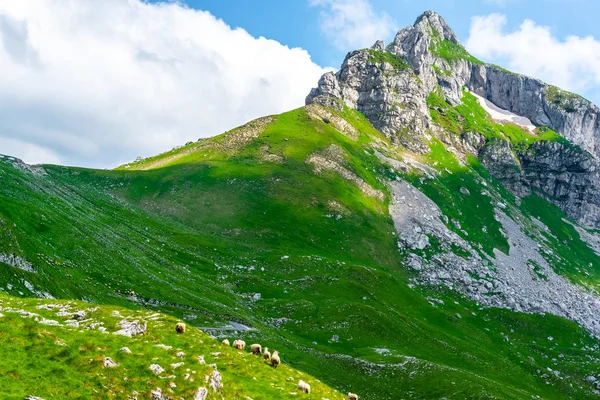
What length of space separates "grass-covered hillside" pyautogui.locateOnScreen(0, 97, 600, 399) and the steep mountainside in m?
0.43

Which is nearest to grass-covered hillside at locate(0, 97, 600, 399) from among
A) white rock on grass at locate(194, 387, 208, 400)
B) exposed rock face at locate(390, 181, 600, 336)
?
white rock on grass at locate(194, 387, 208, 400)

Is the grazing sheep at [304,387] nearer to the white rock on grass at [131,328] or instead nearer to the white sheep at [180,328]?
the white sheep at [180,328]

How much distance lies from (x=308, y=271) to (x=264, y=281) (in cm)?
1449

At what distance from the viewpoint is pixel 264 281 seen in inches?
4124

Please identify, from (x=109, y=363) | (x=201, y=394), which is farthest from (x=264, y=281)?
(x=201, y=394)

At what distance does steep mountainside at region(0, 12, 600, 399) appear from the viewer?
6172 cm

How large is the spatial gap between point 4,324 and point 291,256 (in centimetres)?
10039

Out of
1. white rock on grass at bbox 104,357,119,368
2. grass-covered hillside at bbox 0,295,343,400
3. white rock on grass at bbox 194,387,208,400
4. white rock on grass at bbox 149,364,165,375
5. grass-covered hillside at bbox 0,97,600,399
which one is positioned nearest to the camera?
grass-covered hillside at bbox 0,295,343,400

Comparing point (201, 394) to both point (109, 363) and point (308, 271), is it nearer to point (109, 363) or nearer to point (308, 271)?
point (109, 363)

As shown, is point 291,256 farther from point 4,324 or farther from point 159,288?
point 4,324

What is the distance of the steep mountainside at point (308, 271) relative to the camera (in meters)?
61.7

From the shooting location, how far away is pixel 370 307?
97062 mm

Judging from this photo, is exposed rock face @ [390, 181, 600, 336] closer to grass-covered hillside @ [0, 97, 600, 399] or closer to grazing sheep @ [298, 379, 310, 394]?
grass-covered hillside @ [0, 97, 600, 399]

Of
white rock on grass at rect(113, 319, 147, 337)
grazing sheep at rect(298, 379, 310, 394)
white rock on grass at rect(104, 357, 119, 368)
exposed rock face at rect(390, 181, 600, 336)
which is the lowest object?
grazing sheep at rect(298, 379, 310, 394)
